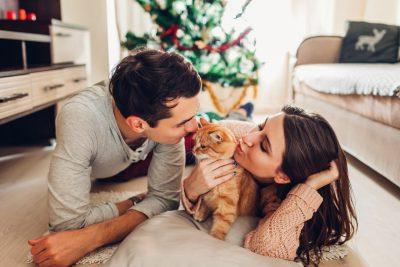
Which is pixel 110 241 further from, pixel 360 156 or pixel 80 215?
pixel 360 156

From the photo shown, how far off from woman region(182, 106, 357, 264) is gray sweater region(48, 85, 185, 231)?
0.48 ft

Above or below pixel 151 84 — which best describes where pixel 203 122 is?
below

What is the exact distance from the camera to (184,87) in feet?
3.26

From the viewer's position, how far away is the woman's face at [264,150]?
1005mm

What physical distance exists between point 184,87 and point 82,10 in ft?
Answer: 8.56

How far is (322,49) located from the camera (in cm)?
303

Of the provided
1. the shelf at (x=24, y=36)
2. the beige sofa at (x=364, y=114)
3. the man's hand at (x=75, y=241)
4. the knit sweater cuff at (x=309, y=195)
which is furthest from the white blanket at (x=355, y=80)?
the shelf at (x=24, y=36)

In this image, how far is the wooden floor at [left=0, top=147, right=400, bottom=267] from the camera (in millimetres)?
1152

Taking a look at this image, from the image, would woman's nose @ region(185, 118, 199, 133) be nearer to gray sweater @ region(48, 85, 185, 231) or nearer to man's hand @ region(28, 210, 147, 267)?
gray sweater @ region(48, 85, 185, 231)

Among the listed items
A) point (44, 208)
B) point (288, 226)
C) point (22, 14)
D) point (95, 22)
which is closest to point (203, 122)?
point (288, 226)

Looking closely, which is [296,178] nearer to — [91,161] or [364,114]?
[91,161]

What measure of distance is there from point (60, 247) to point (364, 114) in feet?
5.07

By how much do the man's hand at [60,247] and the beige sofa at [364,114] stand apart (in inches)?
50.8

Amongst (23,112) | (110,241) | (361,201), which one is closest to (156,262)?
(110,241)
